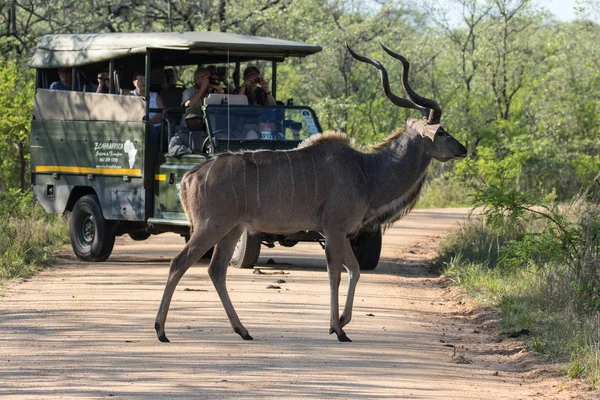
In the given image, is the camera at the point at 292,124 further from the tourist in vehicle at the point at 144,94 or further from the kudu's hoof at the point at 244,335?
the kudu's hoof at the point at 244,335

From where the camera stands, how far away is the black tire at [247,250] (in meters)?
12.5

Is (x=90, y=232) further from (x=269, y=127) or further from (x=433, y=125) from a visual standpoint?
(x=433, y=125)

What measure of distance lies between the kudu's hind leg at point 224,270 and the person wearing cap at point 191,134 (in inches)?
154

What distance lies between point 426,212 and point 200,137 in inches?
433

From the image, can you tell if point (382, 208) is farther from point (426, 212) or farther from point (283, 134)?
point (426, 212)

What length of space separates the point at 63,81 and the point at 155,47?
7.10 ft

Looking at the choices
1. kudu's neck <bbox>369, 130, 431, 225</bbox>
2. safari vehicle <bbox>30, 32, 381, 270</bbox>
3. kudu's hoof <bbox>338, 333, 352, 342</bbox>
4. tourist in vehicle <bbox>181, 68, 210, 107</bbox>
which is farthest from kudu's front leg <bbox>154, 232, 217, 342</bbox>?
tourist in vehicle <bbox>181, 68, 210, 107</bbox>

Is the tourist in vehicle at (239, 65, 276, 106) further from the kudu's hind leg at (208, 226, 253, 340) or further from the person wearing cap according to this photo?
the kudu's hind leg at (208, 226, 253, 340)

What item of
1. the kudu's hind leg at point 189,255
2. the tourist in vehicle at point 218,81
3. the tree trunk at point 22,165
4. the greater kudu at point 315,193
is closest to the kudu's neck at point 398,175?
the greater kudu at point 315,193

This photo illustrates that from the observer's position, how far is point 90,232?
1397cm

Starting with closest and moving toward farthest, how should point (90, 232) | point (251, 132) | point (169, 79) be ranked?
point (251, 132)
point (90, 232)
point (169, 79)

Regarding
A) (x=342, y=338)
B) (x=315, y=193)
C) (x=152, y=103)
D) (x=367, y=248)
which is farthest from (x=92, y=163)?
(x=342, y=338)

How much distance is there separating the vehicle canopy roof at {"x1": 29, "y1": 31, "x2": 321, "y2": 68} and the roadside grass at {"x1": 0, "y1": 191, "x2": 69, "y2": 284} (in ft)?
7.08

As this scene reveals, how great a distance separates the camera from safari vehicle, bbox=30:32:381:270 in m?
12.8
